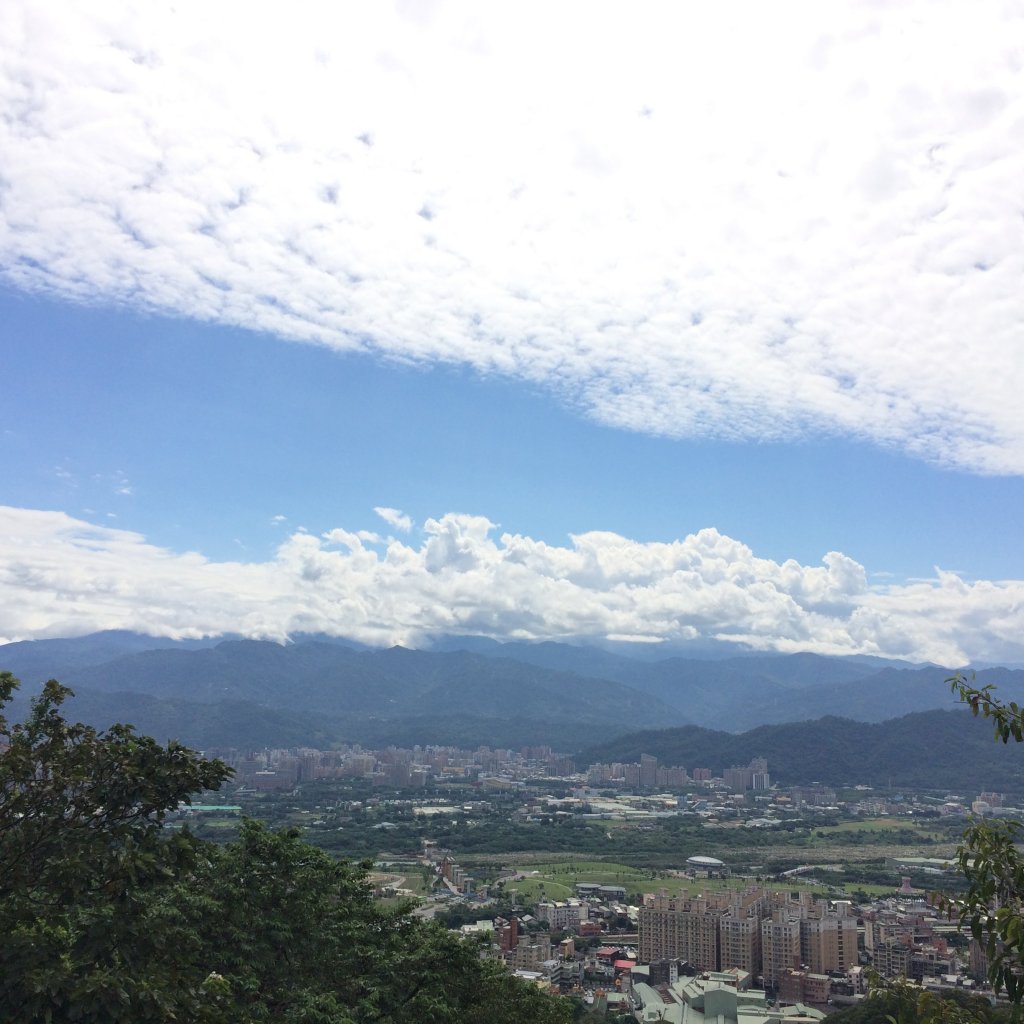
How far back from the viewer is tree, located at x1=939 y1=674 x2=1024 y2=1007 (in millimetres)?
2607

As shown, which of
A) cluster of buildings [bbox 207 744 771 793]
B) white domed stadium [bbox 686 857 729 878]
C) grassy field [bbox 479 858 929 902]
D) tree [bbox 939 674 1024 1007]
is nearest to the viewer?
tree [bbox 939 674 1024 1007]

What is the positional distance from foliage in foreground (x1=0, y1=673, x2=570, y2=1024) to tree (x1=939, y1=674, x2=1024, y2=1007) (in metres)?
3.01

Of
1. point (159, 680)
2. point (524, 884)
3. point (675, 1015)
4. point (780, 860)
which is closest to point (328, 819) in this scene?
point (524, 884)

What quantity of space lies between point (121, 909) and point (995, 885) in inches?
146

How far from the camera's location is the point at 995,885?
9.05 feet

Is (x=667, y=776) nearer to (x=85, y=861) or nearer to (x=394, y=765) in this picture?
(x=394, y=765)

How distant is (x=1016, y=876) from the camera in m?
2.78

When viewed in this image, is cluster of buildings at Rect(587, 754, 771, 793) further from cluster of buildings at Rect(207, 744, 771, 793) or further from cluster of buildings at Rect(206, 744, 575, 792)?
cluster of buildings at Rect(206, 744, 575, 792)

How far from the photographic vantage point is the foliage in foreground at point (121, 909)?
11.7 feet

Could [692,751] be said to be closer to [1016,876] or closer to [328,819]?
[328,819]

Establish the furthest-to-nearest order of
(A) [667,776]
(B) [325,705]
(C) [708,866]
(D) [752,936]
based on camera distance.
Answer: (B) [325,705], (A) [667,776], (C) [708,866], (D) [752,936]

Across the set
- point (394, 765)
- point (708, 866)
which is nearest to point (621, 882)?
point (708, 866)

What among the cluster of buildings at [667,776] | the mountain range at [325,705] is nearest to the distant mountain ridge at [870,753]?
the cluster of buildings at [667,776]

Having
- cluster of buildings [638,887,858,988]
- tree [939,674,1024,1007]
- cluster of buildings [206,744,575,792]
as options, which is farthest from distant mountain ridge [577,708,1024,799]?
tree [939,674,1024,1007]
